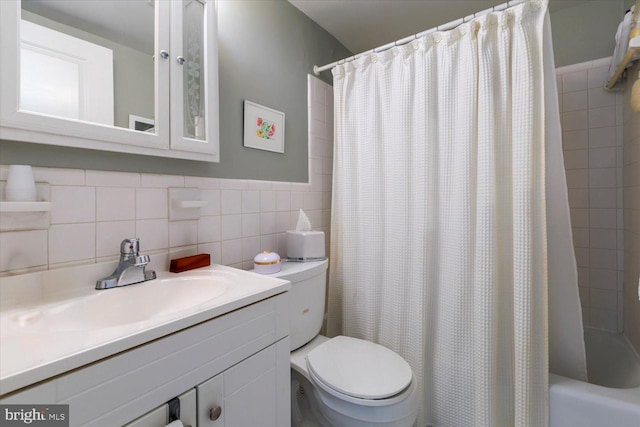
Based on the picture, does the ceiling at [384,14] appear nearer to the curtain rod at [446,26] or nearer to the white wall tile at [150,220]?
the curtain rod at [446,26]

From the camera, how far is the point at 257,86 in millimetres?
1415

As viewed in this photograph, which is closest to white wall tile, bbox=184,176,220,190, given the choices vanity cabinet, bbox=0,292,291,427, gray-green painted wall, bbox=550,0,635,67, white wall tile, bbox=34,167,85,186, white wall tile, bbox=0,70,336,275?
white wall tile, bbox=0,70,336,275

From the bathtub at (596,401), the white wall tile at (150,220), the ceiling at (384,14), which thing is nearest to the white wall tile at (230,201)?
the white wall tile at (150,220)

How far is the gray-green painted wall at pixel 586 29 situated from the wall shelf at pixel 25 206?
2565 mm

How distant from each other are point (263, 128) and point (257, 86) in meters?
0.21

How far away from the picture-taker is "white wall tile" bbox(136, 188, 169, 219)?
0.98 m

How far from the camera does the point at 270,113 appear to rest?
1465 mm

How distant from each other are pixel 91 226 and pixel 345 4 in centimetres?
169

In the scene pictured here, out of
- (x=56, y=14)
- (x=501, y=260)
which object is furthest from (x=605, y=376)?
(x=56, y=14)

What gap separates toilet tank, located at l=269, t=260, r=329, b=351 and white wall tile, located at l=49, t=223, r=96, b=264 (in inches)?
24.4


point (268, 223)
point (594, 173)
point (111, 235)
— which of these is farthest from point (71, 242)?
point (594, 173)

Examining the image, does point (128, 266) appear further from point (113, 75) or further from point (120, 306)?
point (113, 75)

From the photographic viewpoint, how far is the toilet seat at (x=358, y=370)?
0.96 meters

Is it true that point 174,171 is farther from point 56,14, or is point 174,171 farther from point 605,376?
point 605,376
